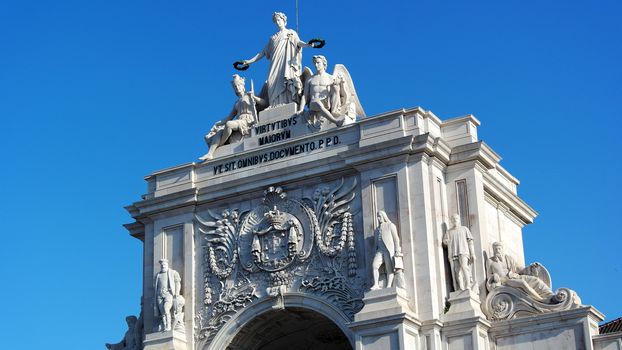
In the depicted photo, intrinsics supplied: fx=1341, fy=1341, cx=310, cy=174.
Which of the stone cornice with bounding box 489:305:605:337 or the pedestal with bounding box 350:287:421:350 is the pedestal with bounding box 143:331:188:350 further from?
the stone cornice with bounding box 489:305:605:337

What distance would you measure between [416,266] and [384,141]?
3401mm

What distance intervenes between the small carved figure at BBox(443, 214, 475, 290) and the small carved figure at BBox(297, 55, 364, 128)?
4.42 metres

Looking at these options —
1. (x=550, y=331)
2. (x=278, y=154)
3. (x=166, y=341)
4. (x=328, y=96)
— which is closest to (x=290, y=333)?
(x=166, y=341)

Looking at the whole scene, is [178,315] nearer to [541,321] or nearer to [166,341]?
[166,341]

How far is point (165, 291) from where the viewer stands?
36.3 m

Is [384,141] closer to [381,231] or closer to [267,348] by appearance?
[381,231]

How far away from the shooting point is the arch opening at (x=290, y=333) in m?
35.7

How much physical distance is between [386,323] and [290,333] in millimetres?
5327

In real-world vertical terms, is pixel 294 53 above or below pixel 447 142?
above

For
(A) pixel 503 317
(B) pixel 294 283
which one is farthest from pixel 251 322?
(A) pixel 503 317

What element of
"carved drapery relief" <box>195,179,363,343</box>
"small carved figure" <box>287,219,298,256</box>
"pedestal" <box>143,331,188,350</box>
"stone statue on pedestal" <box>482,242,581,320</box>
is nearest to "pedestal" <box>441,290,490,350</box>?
"stone statue on pedestal" <box>482,242,581,320</box>

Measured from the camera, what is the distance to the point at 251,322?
35688 millimetres

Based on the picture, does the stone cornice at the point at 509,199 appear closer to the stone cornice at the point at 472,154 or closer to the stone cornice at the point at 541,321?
the stone cornice at the point at 472,154

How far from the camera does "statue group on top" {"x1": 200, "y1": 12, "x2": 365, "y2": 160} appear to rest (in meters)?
36.7
